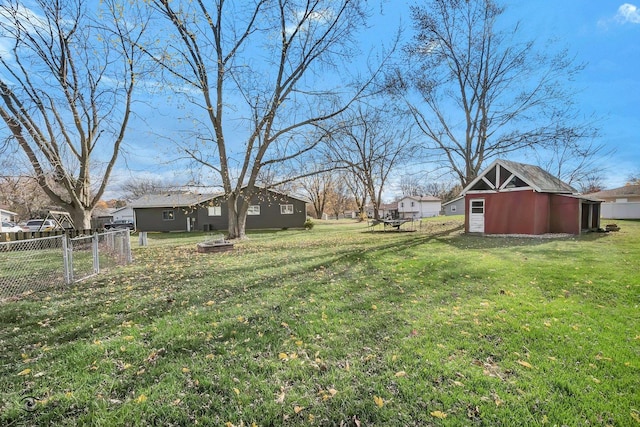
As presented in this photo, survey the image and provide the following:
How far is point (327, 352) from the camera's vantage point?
134 inches

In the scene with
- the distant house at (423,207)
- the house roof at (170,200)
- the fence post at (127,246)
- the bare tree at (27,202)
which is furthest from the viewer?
the distant house at (423,207)

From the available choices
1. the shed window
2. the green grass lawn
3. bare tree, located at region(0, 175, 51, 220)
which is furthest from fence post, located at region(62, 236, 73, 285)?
bare tree, located at region(0, 175, 51, 220)

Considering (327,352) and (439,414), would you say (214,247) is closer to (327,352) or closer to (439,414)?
(327,352)

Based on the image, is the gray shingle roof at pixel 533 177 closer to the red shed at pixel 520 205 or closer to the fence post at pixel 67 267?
the red shed at pixel 520 205

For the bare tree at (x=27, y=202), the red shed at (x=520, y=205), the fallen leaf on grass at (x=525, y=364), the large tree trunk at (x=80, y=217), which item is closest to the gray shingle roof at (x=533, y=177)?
the red shed at (x=520, y=205)

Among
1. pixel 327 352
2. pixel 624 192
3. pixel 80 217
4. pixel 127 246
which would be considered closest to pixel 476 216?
pixel 327 352

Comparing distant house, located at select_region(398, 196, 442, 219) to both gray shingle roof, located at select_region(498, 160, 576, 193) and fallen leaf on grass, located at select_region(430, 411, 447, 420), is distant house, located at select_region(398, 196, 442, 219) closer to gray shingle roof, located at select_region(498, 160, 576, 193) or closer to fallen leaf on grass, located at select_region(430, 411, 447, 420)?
gray shingle roof, located at select_region(498, 160, 576, 193)

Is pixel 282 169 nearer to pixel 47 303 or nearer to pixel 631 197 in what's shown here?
pixel 47 303

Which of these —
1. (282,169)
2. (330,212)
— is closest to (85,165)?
(282,169)

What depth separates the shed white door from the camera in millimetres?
16766

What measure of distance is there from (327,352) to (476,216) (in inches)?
637

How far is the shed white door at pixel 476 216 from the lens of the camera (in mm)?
16766

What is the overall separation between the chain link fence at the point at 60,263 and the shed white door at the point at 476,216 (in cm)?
1641

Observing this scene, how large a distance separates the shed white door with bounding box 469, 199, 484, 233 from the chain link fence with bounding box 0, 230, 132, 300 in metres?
16.4
